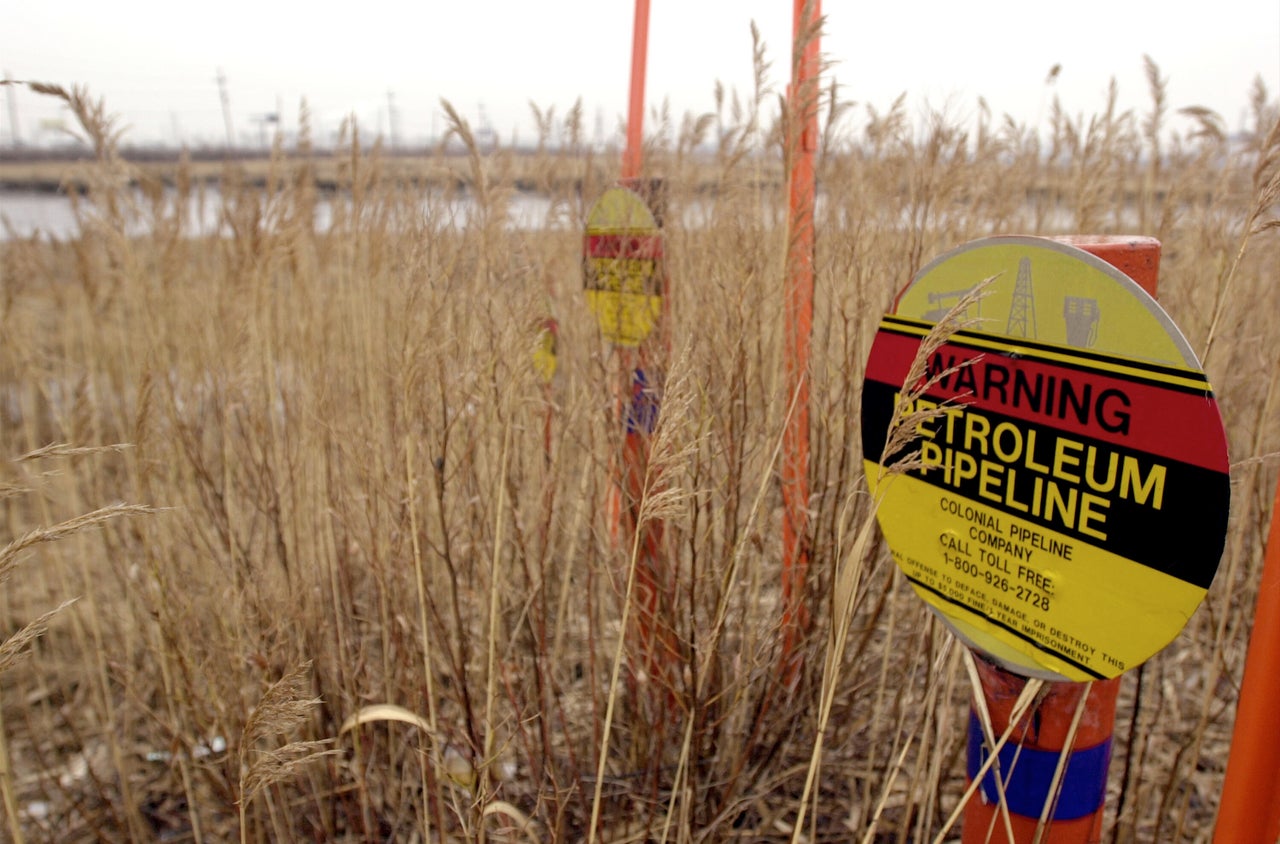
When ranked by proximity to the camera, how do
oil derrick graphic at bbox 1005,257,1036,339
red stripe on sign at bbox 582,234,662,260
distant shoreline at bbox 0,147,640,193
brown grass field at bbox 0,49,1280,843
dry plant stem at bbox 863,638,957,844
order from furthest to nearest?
distant shoreline at bbox 0,147,640,193, red stripe on sign at bbox 582,234,662,260, brown grass field at bbox 0,49,1280,843, dry plant stem at bbox 863,638,957,844, oil derrick graphic at bbox 1005,257,1036,339

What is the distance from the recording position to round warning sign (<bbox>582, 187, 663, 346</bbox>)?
1.58 metres

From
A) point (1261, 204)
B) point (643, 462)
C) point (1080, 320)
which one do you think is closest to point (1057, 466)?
point (1080, 320)

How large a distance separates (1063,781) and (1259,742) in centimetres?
19

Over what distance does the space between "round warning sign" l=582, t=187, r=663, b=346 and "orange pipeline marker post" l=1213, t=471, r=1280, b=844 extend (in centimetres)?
100

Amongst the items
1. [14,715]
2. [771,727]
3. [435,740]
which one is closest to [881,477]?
[435,740]

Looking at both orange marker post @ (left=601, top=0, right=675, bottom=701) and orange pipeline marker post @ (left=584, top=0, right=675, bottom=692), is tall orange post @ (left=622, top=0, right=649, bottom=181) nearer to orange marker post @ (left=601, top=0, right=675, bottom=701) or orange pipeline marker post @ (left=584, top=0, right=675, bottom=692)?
orange marker post @ (left=601, top=0, right=675, bottom=701)

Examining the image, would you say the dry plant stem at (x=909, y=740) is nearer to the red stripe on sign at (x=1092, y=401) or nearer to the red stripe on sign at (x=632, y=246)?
the red stripe on sign at (x=1092, y=401)

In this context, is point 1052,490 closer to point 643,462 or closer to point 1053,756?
point 1053,756

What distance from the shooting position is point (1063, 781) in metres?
0.81

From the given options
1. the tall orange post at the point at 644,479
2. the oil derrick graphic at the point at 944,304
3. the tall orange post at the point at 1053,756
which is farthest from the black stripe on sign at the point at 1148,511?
the tall orange post at the point at 644,479

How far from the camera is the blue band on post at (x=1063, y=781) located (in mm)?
812

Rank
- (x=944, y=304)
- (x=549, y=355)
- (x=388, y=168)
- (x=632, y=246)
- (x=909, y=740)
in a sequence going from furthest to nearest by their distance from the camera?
(x=388, y=168), (x=549, y=355), (x=632, y=246), (x=909, y=740), (x=944, y=304)

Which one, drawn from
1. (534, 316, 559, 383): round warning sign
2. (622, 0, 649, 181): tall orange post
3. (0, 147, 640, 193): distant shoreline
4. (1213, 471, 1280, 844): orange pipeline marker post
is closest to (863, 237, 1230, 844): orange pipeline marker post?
(1213, 471, 1280, 844): orange pipeline marker post

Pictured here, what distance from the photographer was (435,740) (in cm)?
115
